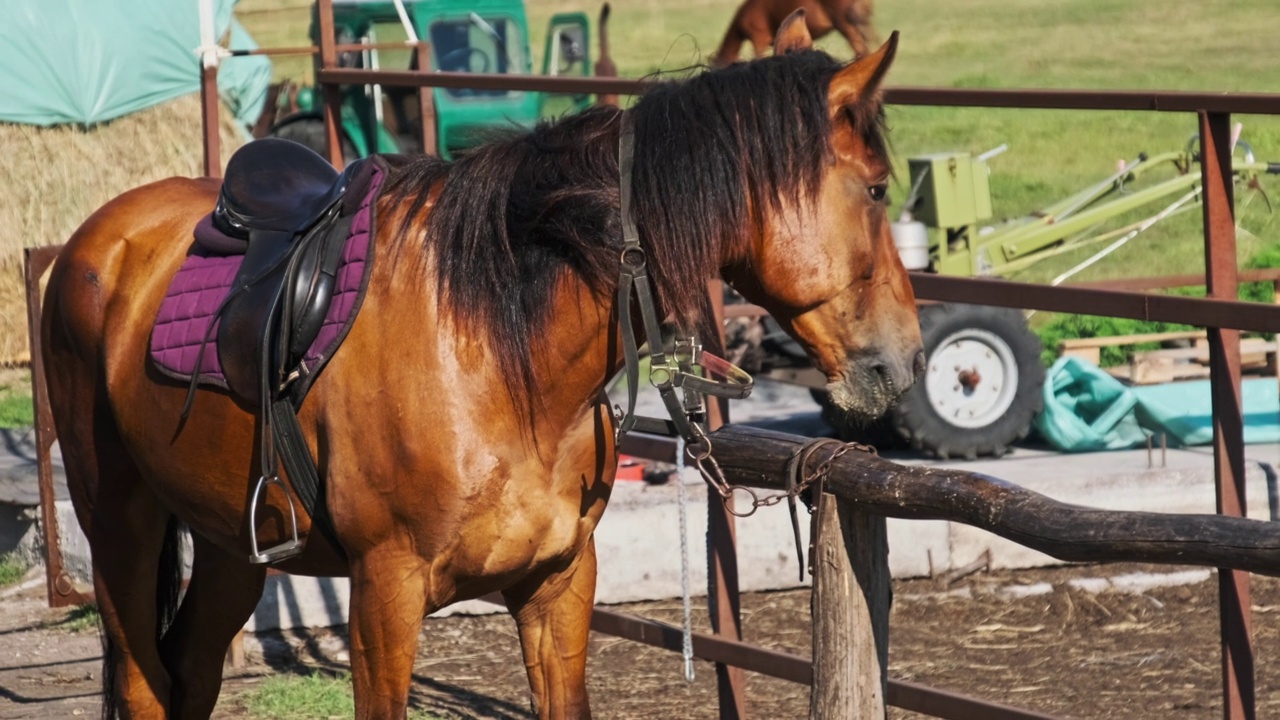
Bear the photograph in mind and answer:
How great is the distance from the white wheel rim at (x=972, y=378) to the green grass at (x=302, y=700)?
3263 mm

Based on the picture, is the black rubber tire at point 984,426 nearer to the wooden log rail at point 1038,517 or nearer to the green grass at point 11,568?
the green grass at point 11,568

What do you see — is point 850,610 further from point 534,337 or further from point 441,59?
point 441,59

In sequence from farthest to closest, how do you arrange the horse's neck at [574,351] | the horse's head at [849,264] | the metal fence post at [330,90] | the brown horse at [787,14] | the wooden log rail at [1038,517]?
the brown horse at [787,14]
the metal fence post at [330,90]
the horse's neck at [574,351]
the horse's head at [849,264]
the wooden log rail at [1038,517]

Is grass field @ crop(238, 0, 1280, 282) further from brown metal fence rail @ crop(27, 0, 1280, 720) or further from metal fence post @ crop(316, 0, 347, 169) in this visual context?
brown metal fence rail @ crop(27, 0, 1280, 720)

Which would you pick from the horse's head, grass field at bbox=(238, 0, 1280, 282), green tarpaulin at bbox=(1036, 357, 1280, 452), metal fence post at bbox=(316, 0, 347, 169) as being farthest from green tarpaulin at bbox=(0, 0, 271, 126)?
the horse's head

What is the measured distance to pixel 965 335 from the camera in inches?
277

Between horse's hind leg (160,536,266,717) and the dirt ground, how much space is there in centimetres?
88

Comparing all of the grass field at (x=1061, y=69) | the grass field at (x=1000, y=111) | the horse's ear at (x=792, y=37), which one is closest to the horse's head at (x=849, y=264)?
the horse's ear at (x=792, y=37)

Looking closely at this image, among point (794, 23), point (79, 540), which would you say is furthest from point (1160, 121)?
point (794, 23)

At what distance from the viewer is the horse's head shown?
249cm

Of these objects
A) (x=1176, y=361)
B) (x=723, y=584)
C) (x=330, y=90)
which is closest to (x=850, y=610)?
(x=723, y=584)

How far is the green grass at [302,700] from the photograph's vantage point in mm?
4520

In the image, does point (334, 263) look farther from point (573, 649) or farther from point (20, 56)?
point (20, 56)

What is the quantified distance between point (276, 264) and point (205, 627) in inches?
45.1
